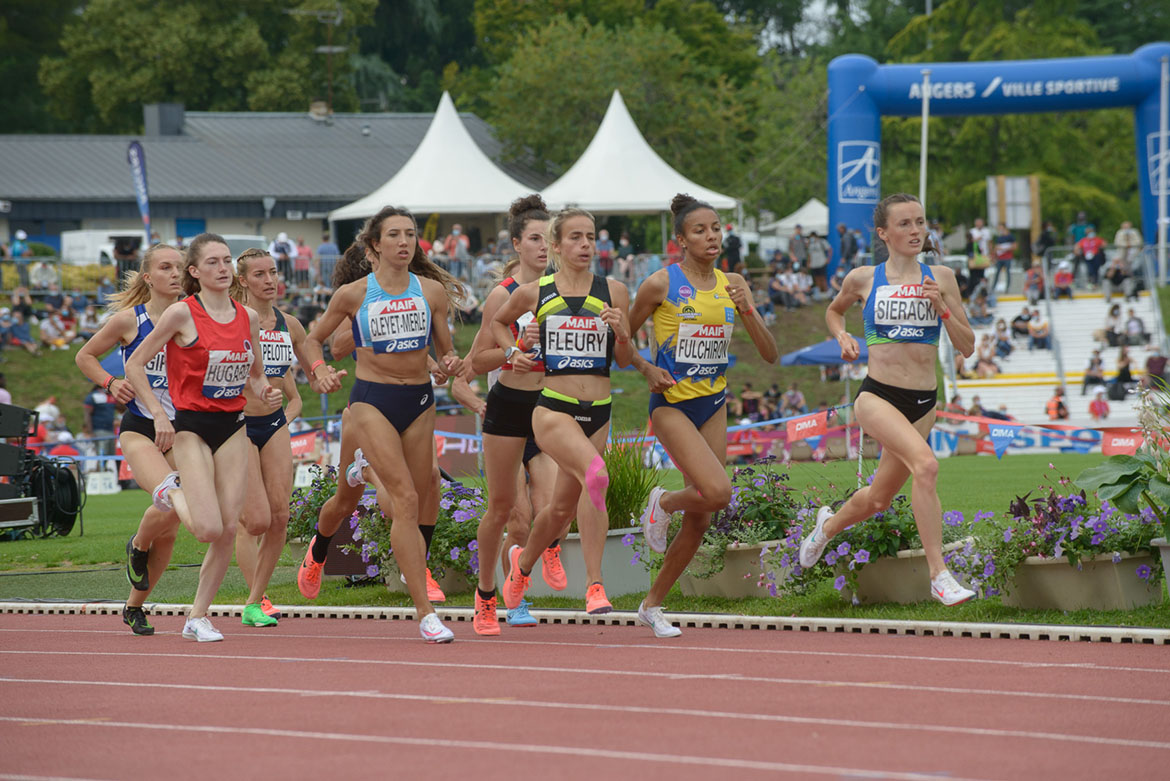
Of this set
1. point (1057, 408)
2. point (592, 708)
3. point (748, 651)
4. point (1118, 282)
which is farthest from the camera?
point (1118, 282)

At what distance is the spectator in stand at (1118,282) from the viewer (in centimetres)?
3350

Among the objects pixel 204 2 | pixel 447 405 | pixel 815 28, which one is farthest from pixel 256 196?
pixel 815 28

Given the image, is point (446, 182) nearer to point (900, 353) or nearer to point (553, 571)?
point (553, 571)

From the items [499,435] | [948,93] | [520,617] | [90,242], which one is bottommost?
[520,617]

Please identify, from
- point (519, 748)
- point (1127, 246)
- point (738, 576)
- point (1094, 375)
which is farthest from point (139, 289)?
point (1127, 246)

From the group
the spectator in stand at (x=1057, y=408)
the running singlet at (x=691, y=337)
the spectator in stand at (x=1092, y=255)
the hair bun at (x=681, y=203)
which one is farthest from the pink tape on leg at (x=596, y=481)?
the spectator in stand at (x=1092, y=255)

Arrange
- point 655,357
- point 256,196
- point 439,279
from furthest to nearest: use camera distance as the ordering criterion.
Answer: point 256,196 → point 439,279 → point 655,357

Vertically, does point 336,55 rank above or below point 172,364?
above

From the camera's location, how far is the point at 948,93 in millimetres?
34719

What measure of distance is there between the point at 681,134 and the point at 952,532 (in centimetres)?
4339

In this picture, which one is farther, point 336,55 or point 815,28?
point 815,28

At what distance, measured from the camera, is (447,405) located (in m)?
29.7

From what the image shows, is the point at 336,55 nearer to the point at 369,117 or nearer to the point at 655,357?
the point at 369,117

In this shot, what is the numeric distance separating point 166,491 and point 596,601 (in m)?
2.43
